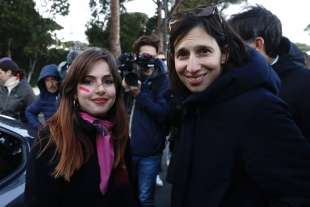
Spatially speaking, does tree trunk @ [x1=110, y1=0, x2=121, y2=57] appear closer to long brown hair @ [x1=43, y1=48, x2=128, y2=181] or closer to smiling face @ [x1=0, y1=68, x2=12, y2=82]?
smiling face @ [x1=0, y1=68, x2=12, y2=82]

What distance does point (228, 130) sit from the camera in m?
1.47

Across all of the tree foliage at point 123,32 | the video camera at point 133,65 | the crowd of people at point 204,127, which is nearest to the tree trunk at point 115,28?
the video camera at point 133,65

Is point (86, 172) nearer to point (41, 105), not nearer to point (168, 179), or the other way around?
point (168, 179)

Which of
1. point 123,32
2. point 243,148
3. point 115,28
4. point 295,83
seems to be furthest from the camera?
point 123,32

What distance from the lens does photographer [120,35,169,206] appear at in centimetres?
358

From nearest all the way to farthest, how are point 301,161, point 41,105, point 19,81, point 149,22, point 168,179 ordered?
point 301,161, point 168,179, point 41,105, point 19,81, point 149,22

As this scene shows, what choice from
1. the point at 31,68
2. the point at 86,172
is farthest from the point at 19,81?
the point at 31,68

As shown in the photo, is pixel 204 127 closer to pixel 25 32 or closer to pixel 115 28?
pixel 115 28

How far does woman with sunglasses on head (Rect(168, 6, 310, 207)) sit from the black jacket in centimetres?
63

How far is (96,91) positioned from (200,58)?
58cm

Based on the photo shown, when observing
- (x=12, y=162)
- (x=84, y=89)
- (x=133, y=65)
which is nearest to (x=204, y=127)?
(x=84, y=89)

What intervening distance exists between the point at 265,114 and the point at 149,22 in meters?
35.5

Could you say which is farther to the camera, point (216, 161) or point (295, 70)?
point (295, 70)

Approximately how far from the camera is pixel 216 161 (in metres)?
1.48
